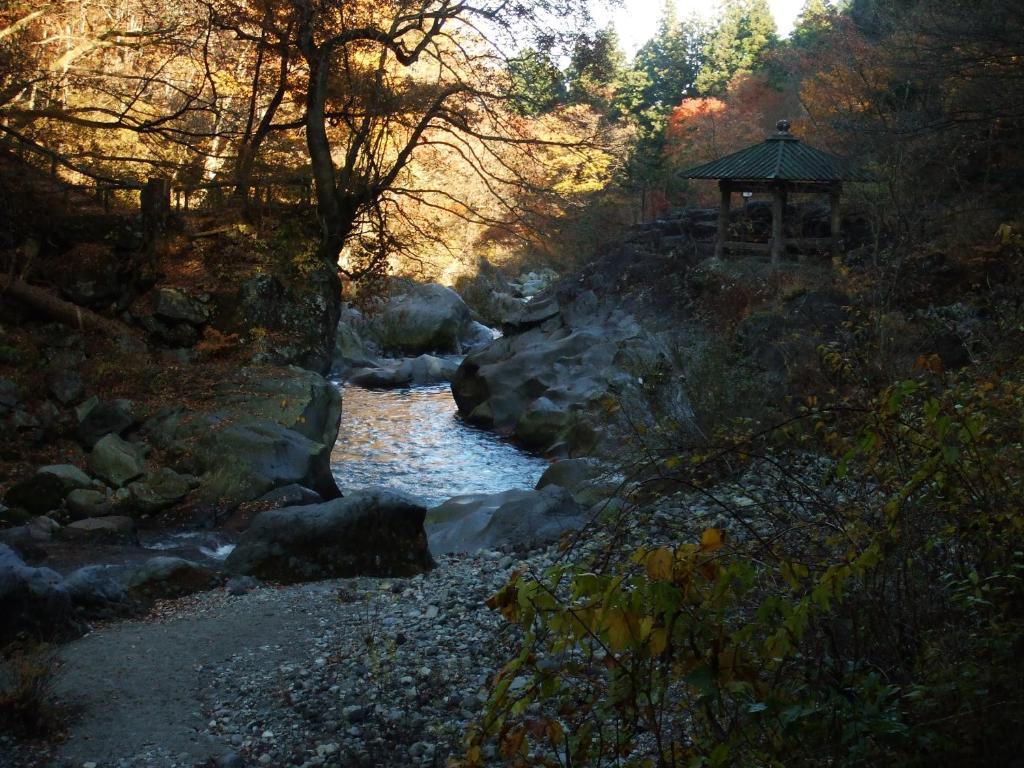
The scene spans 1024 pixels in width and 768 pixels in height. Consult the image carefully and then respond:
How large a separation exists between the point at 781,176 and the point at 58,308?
39.2 feet

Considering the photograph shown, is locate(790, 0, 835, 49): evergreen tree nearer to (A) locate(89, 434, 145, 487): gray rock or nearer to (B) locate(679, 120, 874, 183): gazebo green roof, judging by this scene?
(B) locate(679, 120, 874, 183): gazebo green roof

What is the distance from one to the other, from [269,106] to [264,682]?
1233 centimetres

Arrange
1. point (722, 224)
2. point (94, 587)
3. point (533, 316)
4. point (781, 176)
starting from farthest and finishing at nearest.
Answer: point (533, 316), point (722, 224), point (781, 176), point (94, 587)

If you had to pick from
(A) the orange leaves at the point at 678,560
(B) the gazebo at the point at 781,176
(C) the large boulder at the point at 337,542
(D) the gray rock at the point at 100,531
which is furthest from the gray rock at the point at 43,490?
(B) the gazebo at the point at 781,176

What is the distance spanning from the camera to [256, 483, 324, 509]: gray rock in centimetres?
1080

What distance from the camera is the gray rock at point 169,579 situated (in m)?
7.21

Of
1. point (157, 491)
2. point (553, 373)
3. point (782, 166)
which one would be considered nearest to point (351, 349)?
point (553, 373)

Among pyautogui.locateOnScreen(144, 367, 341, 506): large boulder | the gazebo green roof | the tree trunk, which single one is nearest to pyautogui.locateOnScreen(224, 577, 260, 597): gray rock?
pyautogui.locateOnScreen(144, 367, 341, 506): large boulder

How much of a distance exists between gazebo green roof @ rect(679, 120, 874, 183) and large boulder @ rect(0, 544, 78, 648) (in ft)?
46.6

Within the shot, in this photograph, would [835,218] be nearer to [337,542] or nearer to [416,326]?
[416,326]

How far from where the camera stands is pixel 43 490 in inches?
393

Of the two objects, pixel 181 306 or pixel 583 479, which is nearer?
pixel 583 479

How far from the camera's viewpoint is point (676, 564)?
2338 millimetres

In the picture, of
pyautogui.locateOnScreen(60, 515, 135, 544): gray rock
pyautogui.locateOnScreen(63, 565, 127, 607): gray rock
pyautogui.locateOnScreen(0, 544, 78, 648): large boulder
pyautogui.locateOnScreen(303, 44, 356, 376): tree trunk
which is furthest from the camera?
pyautogui.locateOnScreen(303, 44, 356, 376): tree trunk
